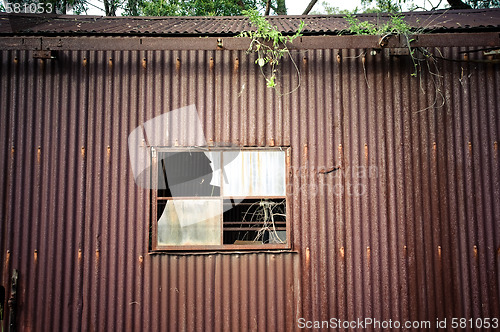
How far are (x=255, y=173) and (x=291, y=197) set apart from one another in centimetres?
56

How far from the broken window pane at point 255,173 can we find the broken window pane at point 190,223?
1.13ft

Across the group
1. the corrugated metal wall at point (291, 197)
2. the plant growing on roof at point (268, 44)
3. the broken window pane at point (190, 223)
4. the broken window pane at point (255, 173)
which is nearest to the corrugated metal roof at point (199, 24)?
the plant growing on roof at point (268, 44)

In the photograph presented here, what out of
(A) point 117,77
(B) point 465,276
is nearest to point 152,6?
(A) point 117,77

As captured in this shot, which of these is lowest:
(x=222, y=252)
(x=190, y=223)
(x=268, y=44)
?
(x=222, y=252)

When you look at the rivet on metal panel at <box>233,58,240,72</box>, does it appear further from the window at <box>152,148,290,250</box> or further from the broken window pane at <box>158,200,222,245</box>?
the broken window pane at <box>158,200,222,245</box>

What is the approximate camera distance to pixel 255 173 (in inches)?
187

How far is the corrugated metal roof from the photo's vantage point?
15.4ft

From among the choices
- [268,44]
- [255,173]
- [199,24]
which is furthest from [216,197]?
[199,24]

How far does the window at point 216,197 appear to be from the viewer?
467 centimetres

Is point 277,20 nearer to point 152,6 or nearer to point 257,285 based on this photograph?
point 257,285

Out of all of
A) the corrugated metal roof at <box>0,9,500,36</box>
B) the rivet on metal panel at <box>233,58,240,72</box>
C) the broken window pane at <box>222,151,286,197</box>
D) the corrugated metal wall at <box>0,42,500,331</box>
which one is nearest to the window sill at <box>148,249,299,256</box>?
the corrugated metal wall at <box>0,42,500,331</box>

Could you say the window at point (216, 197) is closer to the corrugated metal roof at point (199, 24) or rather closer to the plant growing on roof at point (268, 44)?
the plant growing on roof at point (268, 44)

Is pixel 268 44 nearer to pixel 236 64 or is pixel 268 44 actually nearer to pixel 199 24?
pixel 236 64

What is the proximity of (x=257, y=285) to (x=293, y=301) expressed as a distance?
0.50m
